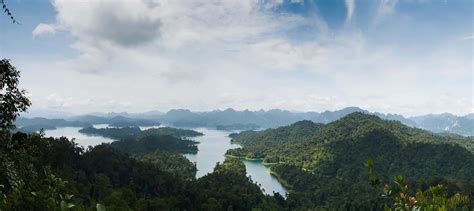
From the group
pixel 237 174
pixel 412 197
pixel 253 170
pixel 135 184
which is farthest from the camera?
pixel 253 170

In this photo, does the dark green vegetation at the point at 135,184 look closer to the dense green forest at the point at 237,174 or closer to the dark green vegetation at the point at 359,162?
the dense green forest at the point at 237,174

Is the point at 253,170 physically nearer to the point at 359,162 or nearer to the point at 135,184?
the point at 359,162

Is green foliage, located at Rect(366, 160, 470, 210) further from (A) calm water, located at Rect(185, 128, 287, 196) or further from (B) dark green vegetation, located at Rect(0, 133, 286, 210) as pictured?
(A) calm water, located at Rect(185, 128, 287, 196)

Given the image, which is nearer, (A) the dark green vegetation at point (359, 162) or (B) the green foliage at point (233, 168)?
(A) the dark green vegetation at point (359, 162)

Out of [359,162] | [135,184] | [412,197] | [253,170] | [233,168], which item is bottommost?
[253,170]

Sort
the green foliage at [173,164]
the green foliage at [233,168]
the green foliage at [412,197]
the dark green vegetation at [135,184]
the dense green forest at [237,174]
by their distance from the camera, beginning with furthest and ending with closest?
the green foliage at [173,164] → the green foliage at [233,168] → the dark green vegetation at [135,184] → the dense green forest at [237,174] → the green foliage at [412,197]

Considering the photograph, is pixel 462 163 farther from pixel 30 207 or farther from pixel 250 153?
pixel 30 207

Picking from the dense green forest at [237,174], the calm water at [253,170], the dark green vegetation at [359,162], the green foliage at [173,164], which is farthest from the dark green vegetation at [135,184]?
the green foliage at [173,164]

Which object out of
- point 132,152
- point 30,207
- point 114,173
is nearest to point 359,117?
point 132,152

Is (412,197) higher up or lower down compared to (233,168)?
higher up

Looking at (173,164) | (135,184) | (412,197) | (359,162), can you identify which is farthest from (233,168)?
(412,197)
